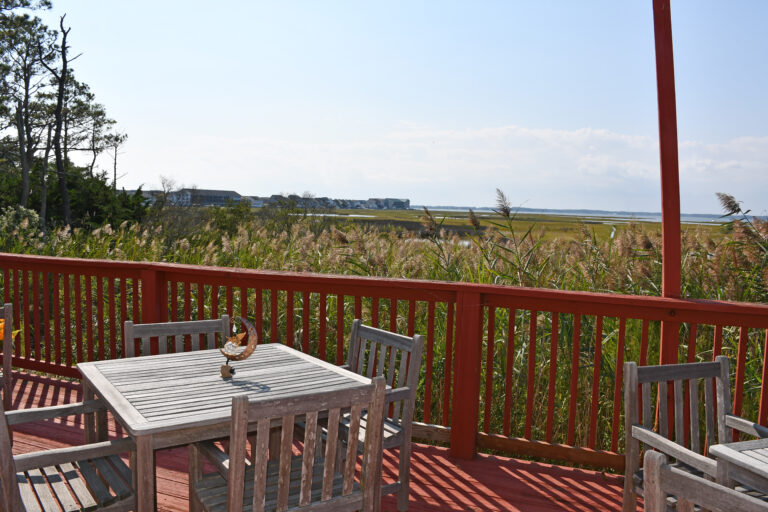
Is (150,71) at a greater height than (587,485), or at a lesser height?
greater

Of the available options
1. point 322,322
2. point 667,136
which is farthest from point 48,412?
point 667,136

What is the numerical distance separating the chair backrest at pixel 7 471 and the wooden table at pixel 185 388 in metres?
0.34

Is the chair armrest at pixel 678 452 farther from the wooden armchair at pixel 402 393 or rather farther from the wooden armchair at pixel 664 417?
the wooden armchair at pixel 402 393

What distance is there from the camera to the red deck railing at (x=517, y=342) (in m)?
3.36

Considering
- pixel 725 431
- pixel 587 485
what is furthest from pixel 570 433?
pixel 725 431

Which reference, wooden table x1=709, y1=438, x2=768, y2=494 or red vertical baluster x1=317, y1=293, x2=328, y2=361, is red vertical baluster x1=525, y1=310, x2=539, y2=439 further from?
wooden table x1=709, y1=438, x2=768, y2=494

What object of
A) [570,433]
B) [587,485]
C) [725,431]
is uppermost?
[725,431]

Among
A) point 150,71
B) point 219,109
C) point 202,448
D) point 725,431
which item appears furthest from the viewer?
point 219,109

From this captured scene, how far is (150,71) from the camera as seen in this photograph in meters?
27.7

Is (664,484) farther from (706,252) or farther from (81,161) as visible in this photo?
(81,161)

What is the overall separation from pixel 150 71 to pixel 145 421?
1144 inches

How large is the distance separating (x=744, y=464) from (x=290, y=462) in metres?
1.45

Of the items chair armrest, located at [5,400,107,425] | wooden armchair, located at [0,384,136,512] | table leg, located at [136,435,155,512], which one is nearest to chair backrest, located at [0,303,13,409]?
chair armrest, located at [5,400,107,425]

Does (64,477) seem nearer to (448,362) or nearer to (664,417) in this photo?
(448,362)
